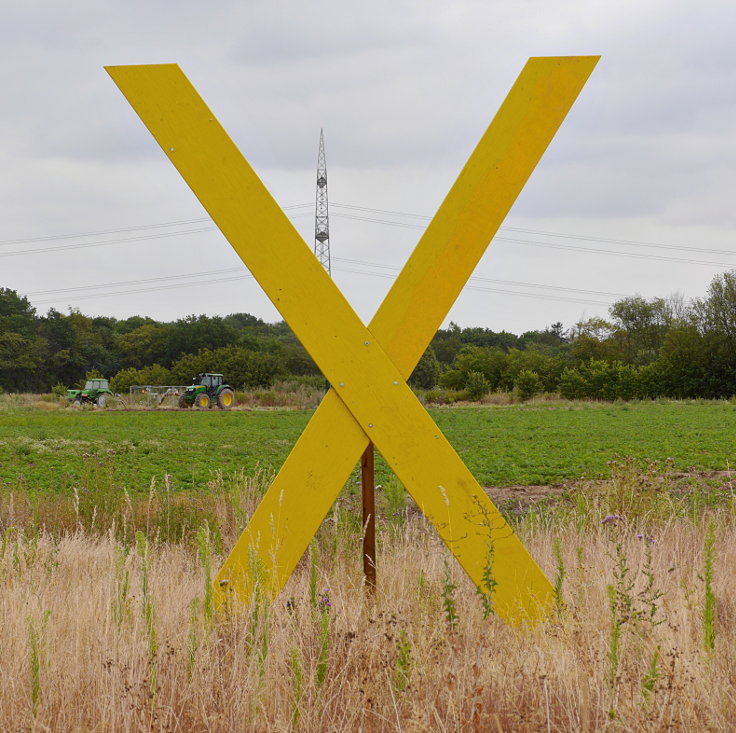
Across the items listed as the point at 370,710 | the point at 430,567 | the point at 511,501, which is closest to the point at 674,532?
the point at 430,567

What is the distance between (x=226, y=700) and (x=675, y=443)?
2096cm

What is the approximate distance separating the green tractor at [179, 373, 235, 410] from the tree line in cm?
931

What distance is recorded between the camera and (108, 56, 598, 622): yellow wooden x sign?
2.18 m

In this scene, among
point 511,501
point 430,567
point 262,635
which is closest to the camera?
point 262,635

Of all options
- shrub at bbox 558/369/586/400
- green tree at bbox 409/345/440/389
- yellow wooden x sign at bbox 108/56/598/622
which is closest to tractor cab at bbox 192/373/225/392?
green tree at bbox 409/345/440/389

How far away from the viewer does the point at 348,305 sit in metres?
2.20

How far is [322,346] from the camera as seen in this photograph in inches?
86.3

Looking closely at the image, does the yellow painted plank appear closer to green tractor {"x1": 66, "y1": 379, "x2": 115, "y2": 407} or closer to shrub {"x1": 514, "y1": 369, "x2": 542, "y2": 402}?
green tractor {"x1": 66, "y1": 379, "x2": 115, "y2": 407}

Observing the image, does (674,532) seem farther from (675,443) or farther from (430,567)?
(675,443)

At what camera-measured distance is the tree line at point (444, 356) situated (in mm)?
54781

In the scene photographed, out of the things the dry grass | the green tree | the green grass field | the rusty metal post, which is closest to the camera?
the dry grass

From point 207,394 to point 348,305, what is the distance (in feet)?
143

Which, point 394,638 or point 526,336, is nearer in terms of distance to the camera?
point 394,638

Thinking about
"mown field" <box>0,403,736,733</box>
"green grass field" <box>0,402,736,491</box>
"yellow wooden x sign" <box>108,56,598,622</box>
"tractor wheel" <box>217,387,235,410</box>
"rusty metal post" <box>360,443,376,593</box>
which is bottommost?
"green grass field" <box>0,402,736,491</box>
